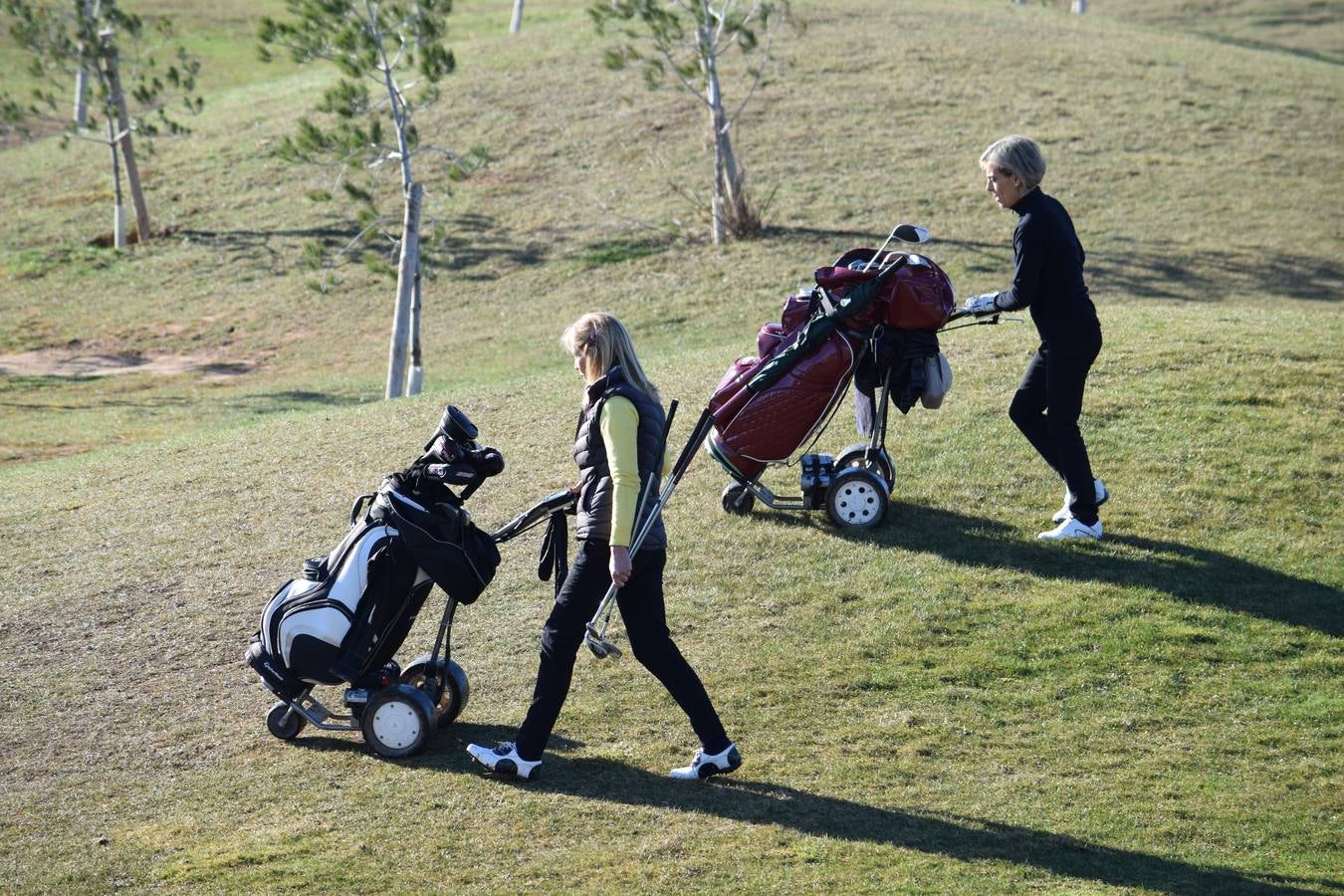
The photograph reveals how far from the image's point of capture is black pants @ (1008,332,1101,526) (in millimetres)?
7941

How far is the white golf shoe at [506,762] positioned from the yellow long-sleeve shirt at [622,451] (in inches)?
48.0

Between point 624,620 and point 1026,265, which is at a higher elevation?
point 1026,265

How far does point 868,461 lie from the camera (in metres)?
8.86

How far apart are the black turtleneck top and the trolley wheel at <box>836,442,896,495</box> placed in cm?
142

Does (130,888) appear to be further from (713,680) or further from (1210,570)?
(1210,570)

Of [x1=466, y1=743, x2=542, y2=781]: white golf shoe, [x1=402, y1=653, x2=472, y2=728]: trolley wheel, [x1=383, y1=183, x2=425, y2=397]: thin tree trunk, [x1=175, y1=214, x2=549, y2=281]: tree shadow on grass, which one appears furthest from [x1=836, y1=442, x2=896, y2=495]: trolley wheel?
[x1=175, y1=214, x2=549, y2=281]: tree shadow on grass

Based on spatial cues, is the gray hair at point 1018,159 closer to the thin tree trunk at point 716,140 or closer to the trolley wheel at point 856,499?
the trolley wheel at point 856,499

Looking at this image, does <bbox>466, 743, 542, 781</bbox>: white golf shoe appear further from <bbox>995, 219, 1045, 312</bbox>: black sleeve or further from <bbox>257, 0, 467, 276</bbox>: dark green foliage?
<bbox>257, 0, 467, 276</bbox>: dark green foliage

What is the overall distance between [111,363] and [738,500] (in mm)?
15525

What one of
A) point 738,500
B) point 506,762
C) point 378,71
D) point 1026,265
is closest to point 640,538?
point 506,762

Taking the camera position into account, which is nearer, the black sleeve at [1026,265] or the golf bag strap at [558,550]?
the golf bag strap at [558,550]

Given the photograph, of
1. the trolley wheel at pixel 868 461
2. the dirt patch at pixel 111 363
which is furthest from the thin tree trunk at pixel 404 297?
the trolley wheel at pixel 868 461

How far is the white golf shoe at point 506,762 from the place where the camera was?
6082 millimetres

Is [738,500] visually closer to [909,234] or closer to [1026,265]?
[909,234]
